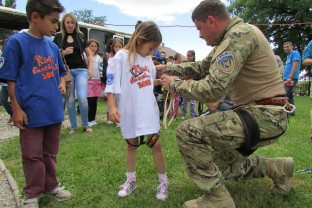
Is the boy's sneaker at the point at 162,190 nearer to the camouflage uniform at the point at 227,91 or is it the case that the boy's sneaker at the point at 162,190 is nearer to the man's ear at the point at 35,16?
the camouflage uniform at the point at 227,91

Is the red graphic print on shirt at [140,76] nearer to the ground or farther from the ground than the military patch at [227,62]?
nearer to the ground

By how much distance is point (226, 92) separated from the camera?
92.4 inches

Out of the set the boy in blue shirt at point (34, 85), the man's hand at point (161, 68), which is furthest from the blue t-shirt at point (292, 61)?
the boy in blue shirt at point (34, 85)

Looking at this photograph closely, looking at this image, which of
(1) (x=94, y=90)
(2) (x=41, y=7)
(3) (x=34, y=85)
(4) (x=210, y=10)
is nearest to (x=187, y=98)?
(4) (x=210, y=10)

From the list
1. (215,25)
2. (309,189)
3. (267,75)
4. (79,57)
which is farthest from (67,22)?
(309,189)

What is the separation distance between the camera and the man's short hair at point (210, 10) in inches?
93.0

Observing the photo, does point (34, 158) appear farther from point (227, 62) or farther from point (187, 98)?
point (227, 62)

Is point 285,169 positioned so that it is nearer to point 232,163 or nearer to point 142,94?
point 232,163

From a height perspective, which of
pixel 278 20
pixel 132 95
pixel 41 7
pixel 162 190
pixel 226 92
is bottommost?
pixel 162 190

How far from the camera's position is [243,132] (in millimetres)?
2289

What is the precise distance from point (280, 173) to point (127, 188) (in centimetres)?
135

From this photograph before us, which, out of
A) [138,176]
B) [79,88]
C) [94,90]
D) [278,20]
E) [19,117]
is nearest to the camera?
[19,117]

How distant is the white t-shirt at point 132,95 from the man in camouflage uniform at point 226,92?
13.4 inches

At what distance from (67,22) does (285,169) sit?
3977 mm
